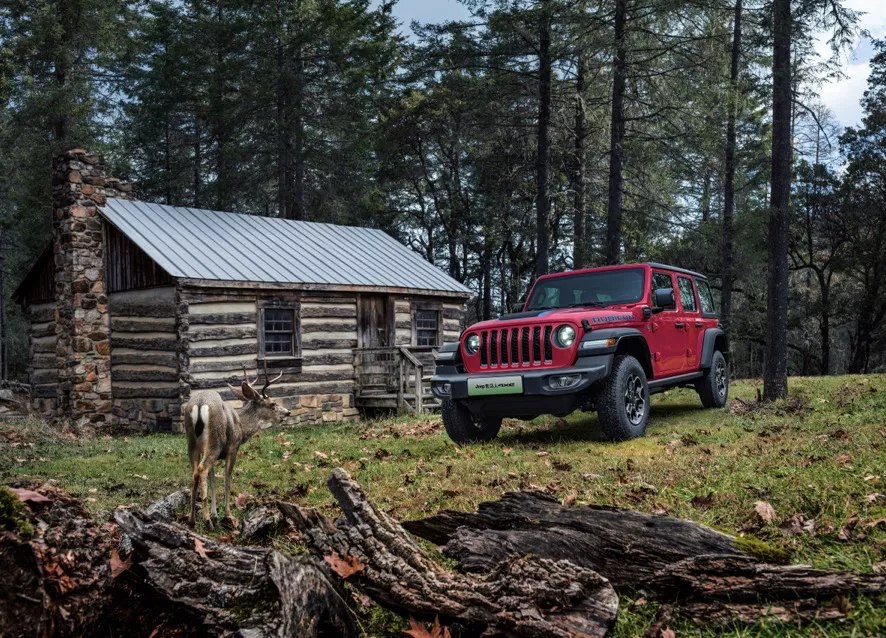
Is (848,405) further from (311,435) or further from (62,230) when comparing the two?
(62,230)

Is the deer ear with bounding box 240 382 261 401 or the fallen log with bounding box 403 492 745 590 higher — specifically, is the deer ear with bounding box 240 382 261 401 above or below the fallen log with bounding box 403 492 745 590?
above

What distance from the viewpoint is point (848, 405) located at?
1131 cm

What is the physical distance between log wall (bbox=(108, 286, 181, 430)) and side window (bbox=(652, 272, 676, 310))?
1015cm

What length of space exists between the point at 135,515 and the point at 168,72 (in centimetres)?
3126

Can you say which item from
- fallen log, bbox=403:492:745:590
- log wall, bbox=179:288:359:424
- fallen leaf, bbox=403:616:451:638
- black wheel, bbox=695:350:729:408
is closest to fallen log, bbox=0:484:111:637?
fallen leaf, bbox=403:616:451:638

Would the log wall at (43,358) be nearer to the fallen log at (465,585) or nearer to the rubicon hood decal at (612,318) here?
the rubicon hood decal at (612,318)

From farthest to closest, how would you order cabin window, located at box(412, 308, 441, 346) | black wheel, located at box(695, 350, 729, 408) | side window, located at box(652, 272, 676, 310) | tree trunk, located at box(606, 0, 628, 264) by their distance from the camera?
cabin window, located at box(412, 308, 441, 346) < tree trunk, located at box(606, 0, 628, 264) < black wheel, located at box(695, 350, 729, 408) < side window, located at box(652, 272, 676, 310)

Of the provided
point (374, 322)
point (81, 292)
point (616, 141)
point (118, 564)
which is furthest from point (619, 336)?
point (81, 292)

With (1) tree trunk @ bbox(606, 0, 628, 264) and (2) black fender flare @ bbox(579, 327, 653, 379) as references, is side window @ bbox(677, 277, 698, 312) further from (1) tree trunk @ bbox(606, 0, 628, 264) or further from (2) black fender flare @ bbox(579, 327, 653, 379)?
(1) tree trunk @ bbox(606, 0, 628, 264)

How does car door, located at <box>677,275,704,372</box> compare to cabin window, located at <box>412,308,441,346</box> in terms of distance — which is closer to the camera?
car door, located at <box>677,275,704,372</box>

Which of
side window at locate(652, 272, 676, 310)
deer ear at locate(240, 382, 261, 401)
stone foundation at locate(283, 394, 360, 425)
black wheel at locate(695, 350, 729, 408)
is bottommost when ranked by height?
stone foundation at locate(283, 394, 360, 425)

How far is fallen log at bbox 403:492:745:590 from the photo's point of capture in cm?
398

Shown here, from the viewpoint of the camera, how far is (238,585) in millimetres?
3783

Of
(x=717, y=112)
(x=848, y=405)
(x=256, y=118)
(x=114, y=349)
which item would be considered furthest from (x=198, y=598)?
(x=256, y=118)
